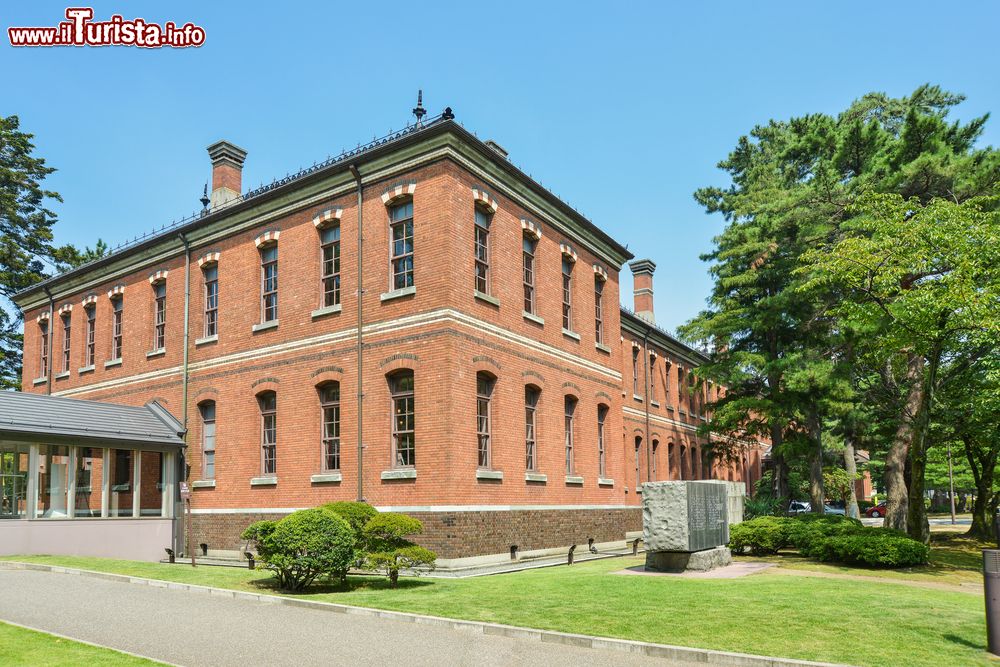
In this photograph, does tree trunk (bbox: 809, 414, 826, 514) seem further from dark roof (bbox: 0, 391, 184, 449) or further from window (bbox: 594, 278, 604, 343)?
dark roof (bbox: 0, 391, 184, 449)

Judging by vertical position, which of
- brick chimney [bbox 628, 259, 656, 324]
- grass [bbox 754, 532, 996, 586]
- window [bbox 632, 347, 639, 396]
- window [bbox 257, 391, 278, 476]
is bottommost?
grass [bbox 754, 532, 996, 586]

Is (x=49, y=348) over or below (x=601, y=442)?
over

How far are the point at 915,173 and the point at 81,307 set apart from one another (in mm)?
28258

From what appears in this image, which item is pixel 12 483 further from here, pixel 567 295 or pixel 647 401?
pixel 647 401

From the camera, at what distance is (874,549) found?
54.8 feet

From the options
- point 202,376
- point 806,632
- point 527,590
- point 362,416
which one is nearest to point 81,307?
point 202,376

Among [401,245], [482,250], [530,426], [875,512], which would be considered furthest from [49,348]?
[875,512]

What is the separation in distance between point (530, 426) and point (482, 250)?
5047mm

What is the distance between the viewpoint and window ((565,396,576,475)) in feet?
76.9

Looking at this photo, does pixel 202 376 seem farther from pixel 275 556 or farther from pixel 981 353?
pixel 981 353

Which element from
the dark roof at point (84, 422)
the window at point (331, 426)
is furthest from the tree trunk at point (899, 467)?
the dark roof at point (84, 422)

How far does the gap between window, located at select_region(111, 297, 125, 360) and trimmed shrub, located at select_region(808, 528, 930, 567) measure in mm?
23243

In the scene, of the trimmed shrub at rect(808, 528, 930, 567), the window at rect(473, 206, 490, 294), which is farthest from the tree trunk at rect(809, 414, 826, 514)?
the window at rect(473, 206, 490, 294)
